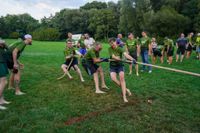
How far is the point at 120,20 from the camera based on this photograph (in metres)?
63.6

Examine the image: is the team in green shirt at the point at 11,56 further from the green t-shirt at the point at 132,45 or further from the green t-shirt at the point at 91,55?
the green t-shirt at the point at 132,45

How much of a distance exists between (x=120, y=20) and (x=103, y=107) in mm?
57097

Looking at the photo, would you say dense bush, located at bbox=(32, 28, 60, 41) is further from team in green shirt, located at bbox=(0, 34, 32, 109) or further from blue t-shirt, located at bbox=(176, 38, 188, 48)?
team in green shirt, located at bbox=(0, 34, 32, 109)

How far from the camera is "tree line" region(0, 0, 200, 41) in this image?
5265cm

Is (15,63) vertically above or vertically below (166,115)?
above

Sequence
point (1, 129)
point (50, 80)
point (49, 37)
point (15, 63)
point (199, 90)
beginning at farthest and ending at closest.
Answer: point (49, 37), point (50, 80), point (199, 90), point (15, 63), point (1, 129)

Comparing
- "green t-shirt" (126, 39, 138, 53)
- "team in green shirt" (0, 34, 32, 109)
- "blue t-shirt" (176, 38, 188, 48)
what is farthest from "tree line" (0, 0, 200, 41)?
"team in green shirt" (0, 34, 32, 109)

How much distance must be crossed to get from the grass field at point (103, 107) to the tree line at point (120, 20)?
780 inches

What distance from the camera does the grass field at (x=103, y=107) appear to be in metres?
6.46

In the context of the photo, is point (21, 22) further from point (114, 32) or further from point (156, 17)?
point (156, 17)

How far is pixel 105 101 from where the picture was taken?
855cm

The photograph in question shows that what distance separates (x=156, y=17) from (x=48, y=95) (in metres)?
45.3

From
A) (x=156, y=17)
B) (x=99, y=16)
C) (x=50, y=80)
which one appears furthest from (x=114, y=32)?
(x=50, y=80)

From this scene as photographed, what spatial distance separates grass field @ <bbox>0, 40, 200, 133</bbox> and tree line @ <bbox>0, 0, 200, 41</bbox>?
65.0ft
